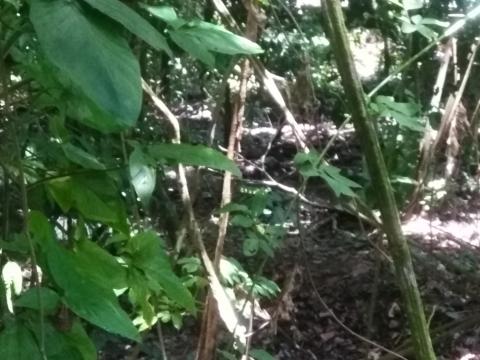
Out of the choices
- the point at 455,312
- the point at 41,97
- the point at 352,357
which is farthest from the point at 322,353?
the point at 41,97

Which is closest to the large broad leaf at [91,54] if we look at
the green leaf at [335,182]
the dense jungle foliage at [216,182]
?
the dense jungle foliage at [216,182]

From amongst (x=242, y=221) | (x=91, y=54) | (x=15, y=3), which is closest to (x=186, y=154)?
(x=15, y=3)

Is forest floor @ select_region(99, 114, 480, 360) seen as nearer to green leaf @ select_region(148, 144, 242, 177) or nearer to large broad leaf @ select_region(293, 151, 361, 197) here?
large broad leaf @ select_region(293, 151, 361, 197)

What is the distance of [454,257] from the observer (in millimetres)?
3486

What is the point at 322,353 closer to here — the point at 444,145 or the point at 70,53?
the point at 444,145

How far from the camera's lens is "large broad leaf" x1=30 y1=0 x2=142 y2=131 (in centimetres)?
57

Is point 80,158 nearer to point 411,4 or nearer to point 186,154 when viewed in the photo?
point 186,154

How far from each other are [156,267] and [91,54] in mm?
742

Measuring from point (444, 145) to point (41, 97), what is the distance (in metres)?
1.71

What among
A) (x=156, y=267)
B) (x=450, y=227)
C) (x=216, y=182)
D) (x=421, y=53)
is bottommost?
(x=450, y=227)

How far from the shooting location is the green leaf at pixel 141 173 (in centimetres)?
127

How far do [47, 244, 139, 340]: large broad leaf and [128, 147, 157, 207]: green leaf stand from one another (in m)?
0.27

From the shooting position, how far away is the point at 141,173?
4.24ft

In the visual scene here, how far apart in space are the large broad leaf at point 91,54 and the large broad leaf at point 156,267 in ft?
2.23
